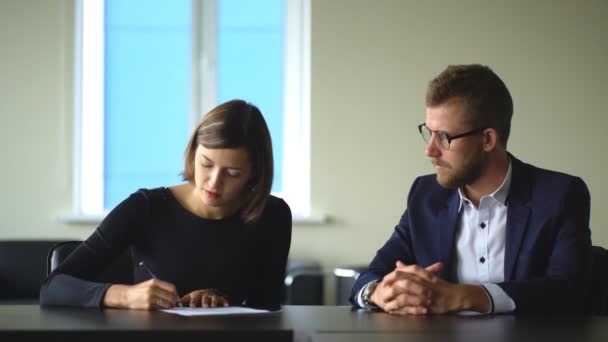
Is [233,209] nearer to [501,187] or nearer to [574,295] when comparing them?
[501,187]

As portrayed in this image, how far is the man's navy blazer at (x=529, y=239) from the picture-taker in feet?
6.34

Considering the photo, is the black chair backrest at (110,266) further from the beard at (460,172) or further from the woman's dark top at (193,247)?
the beard at (460,172)

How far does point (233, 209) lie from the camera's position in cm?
228

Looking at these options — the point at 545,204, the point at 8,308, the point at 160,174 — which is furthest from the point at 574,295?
the point at 160,174

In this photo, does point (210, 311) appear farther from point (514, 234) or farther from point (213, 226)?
point (514, 234)

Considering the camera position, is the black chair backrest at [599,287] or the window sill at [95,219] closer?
the black chair backrest at [599,287]

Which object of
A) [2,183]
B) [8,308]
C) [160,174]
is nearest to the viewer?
[8,308]

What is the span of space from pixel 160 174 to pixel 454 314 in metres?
3.77

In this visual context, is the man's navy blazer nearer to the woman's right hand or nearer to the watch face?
the watch face

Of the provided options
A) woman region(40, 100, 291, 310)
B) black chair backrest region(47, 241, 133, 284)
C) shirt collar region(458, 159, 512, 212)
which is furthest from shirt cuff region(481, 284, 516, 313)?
black chair backrest region(47, 241, 133, 284)

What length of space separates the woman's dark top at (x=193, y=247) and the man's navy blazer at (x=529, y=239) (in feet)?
1.06

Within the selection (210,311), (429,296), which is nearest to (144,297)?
(210,311)

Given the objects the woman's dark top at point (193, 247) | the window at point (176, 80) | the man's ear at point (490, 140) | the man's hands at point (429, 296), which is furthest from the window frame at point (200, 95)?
the man's hands at point (429, 296)

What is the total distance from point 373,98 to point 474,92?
295cm
